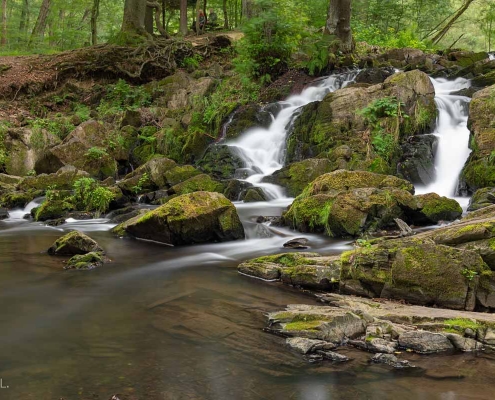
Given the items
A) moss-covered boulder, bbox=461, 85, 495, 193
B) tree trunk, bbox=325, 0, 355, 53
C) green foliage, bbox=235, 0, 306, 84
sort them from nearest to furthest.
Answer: moss-covered boulder, bbox=461, 85, 495, 193 → green foliage, bbox=235, 0, 306, 84 → tree trunk, bbox=325, 0, 355, 53

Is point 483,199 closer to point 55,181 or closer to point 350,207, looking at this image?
point 350,207

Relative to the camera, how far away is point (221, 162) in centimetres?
1469

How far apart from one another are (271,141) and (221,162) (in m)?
1.77

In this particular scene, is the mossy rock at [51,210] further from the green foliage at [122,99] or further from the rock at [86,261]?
the green foliage at [122,99]

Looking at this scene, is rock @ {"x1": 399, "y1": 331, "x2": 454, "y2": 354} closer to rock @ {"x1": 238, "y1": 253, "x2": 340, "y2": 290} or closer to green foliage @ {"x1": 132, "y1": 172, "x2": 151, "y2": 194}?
rock @ {"x1": 238, "y1": 253, "x2": 340, "y2": 290}

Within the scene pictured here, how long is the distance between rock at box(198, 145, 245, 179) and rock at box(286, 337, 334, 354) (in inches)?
395

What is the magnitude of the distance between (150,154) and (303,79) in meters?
6.30

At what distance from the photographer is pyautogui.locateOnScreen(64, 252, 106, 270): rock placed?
7465 millimetres

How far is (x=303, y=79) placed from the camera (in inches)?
712

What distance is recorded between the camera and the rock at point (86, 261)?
746 centimetres

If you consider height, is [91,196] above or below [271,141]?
below

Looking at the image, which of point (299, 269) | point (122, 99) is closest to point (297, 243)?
point (299, 269)

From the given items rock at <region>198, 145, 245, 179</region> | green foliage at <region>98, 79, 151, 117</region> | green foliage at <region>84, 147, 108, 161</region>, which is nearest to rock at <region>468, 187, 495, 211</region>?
rock at <region>198, 145, 245, 179</region>

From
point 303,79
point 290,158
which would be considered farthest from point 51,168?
point 303,79
